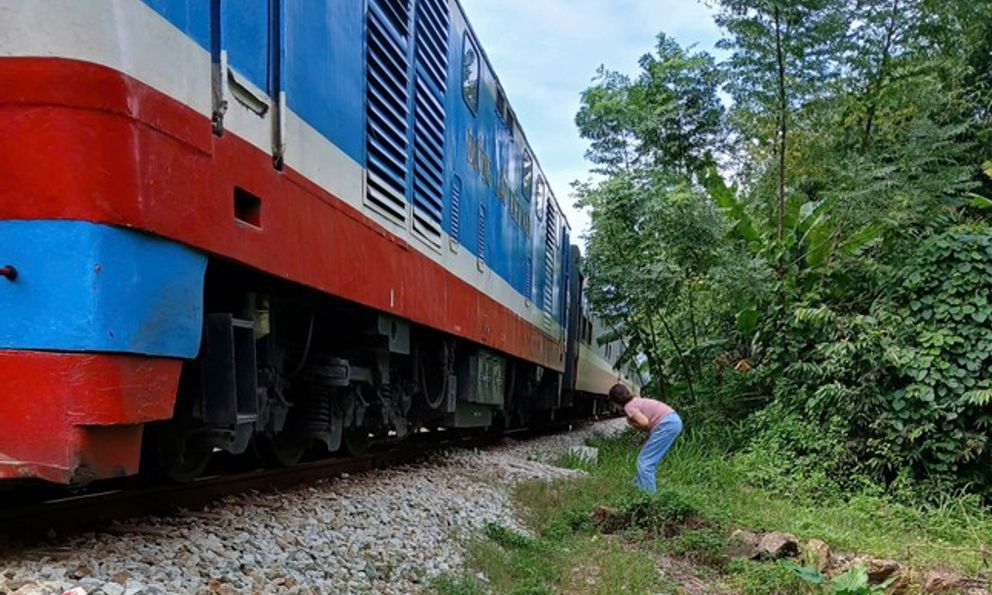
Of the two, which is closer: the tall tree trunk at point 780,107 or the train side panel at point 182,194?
the train side panel at point 182,194

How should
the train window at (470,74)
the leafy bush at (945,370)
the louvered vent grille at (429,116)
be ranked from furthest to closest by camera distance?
the leafy bush at (945,370) → the train window at (470,74) → the louvered vent grille at (429,116)

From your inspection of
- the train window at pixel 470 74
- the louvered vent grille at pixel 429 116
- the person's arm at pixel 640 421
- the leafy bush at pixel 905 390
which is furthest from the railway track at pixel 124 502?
the leafy bush at pixel 905 390

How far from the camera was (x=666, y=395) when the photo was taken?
12547mm

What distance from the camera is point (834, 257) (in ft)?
31.5

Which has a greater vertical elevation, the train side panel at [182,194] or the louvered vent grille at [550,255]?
the louvered vent grille at [550,255]

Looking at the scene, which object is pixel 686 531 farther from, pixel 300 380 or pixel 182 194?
pixel 182 194

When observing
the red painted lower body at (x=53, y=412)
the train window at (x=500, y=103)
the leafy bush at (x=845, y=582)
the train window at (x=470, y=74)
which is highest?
the train window at (x=500, y=103)

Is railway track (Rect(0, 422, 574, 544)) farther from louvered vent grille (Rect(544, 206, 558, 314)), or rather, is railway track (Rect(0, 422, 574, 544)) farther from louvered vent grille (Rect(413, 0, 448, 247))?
louvered vent grille (Rect(544, 206, 558, 314))

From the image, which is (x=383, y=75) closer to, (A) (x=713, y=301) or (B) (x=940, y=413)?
(B) (x=940, y=413)

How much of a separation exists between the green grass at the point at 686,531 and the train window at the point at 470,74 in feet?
11.8

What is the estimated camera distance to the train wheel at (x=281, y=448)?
5016 millimetres

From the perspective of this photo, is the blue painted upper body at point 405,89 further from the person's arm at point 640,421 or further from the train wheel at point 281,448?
the person's arm at point 640,421

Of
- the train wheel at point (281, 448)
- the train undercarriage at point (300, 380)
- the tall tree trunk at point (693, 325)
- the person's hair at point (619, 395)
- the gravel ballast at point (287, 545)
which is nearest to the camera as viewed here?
the gravel ballast at point (287, 545)

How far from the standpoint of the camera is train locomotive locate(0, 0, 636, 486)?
7.02ft
